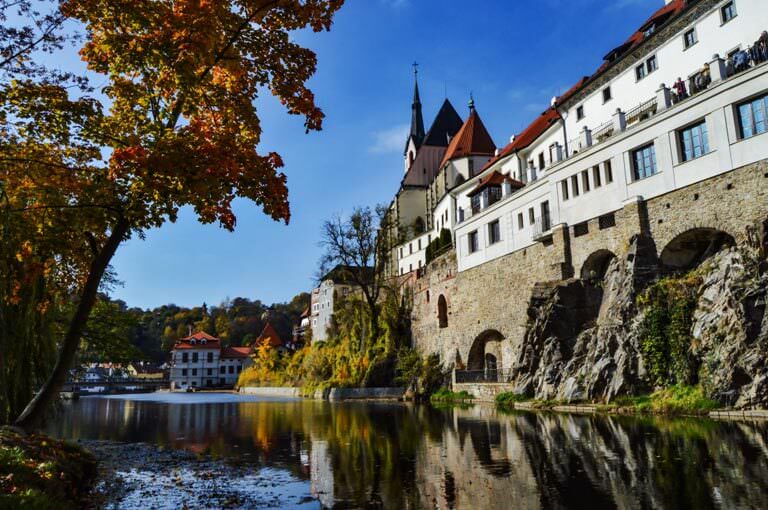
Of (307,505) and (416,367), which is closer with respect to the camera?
(307,505)

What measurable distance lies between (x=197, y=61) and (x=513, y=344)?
28120mm

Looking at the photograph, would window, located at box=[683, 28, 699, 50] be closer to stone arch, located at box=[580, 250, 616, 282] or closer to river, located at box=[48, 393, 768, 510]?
stone arch, located at box=[580, 250, 616, 282]

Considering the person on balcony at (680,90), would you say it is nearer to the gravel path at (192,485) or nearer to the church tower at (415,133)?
the gravel path at (192,485)

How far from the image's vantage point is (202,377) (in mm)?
101500

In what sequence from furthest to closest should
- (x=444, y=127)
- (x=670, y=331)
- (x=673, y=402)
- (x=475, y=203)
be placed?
(x=444, y=127), (x=475, y=203), (x=670, y=331), (x=673, y=402)

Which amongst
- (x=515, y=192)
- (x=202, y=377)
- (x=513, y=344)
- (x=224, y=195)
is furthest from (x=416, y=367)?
(x=202, y=377)

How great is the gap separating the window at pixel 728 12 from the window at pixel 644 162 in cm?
575

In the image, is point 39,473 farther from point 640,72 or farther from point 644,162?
point 640,72

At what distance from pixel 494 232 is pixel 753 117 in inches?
710

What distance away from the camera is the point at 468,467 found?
1062 cm

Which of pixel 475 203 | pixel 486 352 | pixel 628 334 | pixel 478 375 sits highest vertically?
pixel 475 203

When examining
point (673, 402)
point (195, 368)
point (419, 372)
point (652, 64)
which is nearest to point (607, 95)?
point (652, 64)

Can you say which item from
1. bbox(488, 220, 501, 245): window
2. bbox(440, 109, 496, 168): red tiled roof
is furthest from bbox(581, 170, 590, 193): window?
bbox(440, 109, 496, 168): red tiled roof

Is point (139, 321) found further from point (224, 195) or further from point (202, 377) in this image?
point (202, 377)
